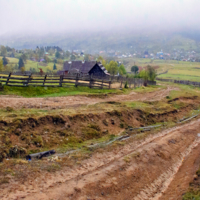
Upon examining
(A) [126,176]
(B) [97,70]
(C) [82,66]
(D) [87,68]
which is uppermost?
(C) [82,66]

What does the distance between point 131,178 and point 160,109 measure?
623 inches

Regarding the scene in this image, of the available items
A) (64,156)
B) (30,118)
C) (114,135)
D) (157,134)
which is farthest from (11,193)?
(157,134)

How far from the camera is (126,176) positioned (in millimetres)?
11328

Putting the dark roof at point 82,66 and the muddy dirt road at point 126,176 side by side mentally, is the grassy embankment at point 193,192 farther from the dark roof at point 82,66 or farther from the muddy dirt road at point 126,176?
the dark roof at point 82,66

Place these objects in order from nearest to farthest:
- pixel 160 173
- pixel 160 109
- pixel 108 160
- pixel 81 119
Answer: pixel 108 160 → pixel 160 173 → pixel 81 119 → pixel 160 109

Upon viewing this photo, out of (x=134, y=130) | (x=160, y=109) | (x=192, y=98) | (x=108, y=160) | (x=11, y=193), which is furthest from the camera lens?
(x=192, y=98)

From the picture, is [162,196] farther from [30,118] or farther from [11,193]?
[30,118]

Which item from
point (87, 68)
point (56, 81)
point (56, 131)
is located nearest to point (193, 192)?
point (56, 131)

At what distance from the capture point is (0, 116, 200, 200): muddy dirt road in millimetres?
8727

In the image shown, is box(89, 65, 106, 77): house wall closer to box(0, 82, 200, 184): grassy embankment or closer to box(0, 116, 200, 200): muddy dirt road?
box(0, 82, 200, 184): grassy embankment

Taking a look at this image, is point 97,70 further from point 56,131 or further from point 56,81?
point 56,131

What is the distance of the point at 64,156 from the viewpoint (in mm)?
11688

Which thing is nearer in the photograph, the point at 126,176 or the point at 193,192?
the point at 193,192

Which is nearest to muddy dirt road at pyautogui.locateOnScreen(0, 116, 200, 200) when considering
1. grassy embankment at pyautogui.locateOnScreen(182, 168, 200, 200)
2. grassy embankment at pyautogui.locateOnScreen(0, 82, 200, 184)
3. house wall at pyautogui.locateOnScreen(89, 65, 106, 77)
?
grassy embankment at pyautogui.locateOnScreen(182, 168, 200, 200)
